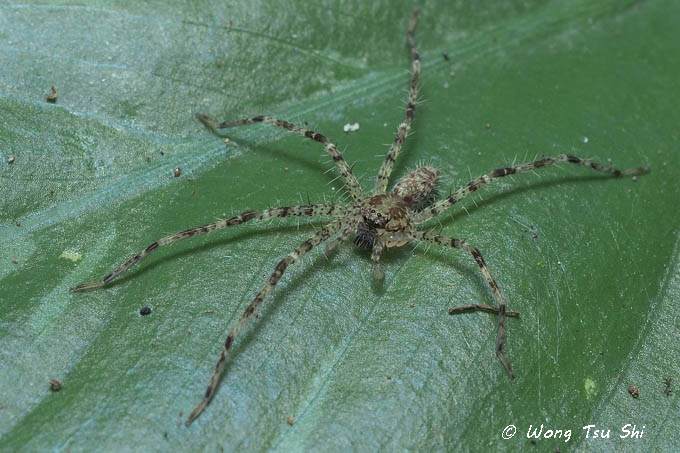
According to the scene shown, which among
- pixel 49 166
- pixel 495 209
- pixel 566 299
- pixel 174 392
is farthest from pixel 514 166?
pixel 49 166

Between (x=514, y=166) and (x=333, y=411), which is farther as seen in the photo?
(x=514, y=166)

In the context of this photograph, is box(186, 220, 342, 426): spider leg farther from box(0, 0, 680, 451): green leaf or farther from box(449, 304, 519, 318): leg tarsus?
box(449, 304, 519, 318): leg tarsus

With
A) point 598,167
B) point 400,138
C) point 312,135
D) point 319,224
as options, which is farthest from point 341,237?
point 598,167

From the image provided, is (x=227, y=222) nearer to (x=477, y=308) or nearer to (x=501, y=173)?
(x=477, y=308)

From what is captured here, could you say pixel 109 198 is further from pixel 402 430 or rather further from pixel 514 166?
pixel 514 166

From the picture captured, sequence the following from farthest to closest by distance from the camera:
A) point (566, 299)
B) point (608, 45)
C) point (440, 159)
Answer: point (608, 45) → point (440, 159) → point (566, 299)

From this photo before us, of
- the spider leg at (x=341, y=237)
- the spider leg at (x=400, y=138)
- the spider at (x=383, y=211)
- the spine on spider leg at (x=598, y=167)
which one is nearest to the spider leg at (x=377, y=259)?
the spider at (x=383, y=211)

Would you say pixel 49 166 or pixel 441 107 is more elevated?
pixel 441 107
